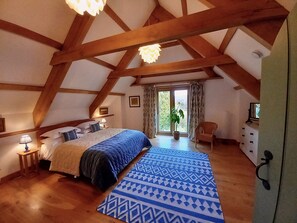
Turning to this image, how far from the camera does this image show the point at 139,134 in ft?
12.5

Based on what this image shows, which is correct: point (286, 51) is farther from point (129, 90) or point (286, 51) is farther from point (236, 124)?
point (129, 90)

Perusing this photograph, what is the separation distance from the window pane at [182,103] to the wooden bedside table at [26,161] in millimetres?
4385

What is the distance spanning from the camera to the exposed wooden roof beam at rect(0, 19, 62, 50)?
1.81 meters

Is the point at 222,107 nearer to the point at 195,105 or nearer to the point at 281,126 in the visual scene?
the point at 195,105

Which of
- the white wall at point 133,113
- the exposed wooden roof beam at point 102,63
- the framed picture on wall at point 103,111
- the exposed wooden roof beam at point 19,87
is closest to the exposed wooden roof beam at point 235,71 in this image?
the exposed wooden roof beam at point 102,63

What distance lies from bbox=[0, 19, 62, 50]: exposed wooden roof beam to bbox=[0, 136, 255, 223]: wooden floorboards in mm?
2485

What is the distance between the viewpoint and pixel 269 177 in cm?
93

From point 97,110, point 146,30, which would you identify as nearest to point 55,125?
point 97,110

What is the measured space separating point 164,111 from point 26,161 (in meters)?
4.29

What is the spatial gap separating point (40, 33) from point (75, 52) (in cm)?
57

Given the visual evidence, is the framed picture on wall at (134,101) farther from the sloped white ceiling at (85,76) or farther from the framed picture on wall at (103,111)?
the sloped white ceiling at (85,76)

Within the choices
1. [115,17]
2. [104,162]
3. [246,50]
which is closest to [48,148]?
[104,162]

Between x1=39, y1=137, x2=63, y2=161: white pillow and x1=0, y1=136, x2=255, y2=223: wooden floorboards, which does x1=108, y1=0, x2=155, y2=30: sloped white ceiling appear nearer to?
x1=39, y1=137, x2=63, y2=161: white pillow

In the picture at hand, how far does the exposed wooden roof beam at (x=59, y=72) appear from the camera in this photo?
233cm
